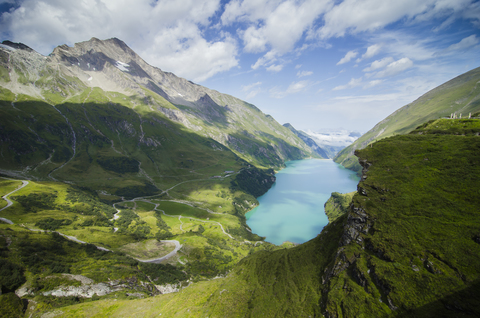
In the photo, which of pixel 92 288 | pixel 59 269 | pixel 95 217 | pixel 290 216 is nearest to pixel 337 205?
pixel 290 216

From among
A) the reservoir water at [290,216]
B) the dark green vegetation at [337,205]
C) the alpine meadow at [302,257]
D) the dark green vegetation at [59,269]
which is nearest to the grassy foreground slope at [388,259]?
the alpine meadow at [302,257]

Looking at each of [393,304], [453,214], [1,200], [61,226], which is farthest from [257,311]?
[1,200]

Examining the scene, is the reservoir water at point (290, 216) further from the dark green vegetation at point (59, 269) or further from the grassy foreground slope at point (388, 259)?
the dark green vegetation at point (59, 269)

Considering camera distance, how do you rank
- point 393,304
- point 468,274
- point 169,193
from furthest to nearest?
point 169,193, point 393,304, point 468,274

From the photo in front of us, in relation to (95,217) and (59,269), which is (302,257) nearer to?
(59,269)

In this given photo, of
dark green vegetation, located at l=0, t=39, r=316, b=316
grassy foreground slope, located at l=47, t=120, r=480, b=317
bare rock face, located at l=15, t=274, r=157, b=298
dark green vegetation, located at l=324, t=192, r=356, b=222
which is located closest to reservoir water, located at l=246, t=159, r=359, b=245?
dark green vegetation, located at l=324, t=192, r=356, b=222

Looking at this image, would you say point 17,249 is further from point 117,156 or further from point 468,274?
point 117,156

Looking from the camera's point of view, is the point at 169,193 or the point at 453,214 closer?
the point at 453,214

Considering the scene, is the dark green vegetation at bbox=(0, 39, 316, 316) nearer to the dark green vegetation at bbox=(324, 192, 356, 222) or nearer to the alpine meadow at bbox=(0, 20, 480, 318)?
the alpine meadow at bbox=(0, 20, 480, 318)
